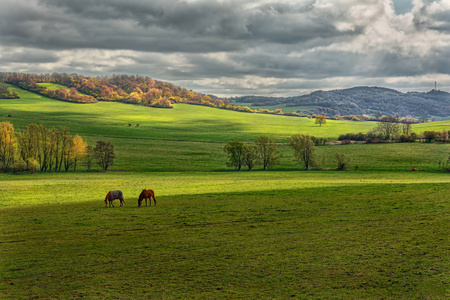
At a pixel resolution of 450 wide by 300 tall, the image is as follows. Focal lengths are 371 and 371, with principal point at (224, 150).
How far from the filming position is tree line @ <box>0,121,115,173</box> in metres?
79.2

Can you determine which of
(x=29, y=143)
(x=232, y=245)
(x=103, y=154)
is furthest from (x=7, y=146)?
(x=232, y=245)

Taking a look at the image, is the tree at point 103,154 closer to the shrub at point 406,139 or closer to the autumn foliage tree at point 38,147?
the autumn foliage tree at point 38,147

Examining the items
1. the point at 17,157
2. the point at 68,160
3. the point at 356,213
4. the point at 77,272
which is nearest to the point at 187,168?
the point at 68,160

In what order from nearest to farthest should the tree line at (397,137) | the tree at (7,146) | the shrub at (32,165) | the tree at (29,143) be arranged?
the shrub at (32,165), the tree at (7,146), the tree at (29,143), the tree line at (397,137)

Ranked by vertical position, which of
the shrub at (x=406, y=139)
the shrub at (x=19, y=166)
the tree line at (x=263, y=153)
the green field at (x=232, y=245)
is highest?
the shrub at (x=406, y=139)

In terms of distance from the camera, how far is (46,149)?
81312 millimetres

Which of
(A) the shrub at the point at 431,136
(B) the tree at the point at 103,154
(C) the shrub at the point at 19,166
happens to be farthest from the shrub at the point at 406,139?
(C) the shrub at the point at 19,166

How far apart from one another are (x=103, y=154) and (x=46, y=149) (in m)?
12.4

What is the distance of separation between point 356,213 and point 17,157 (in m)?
75.4

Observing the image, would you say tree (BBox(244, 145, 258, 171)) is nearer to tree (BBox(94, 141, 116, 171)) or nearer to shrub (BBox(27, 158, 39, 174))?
tree (BBox(94, 141, 116, 171))

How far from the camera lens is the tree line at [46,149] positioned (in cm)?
7925

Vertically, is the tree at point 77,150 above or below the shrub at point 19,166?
above

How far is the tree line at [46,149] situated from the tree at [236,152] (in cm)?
2618

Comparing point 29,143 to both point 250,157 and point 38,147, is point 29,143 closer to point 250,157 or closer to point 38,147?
point 38,147
